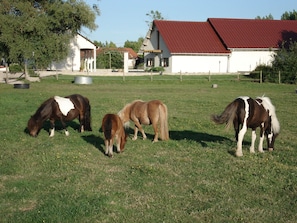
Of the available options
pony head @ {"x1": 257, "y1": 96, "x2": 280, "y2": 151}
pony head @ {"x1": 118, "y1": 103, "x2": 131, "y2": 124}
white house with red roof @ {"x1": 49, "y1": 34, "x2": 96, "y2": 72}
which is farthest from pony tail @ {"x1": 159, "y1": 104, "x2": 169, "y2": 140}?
white house with red roof @ {"x1": 49, "y1": 34, "x2": 96, "y2": 72}

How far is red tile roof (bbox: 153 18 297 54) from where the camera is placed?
57131 mm

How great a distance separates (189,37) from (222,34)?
5085 millimetres

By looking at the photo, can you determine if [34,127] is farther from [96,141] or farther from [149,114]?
[149,114]

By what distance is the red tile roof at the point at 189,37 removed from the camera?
5644cm

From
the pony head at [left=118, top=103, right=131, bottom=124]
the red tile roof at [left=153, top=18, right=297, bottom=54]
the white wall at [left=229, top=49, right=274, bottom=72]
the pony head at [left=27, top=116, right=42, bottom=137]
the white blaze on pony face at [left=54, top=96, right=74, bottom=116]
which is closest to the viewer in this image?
the pony head at [left=118, top=103, right=131, bottom=124]

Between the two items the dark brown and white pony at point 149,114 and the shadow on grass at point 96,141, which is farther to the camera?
the dark brown and white pony at point 149,114

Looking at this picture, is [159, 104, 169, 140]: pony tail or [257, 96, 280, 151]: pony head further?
[159, 104, 169, 140]: pony tail

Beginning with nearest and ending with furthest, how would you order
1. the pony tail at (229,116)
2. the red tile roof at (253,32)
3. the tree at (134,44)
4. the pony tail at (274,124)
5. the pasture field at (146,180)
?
1. the pasture field at (146,180)
2. the pony tail at (229,116)
3. the pony tail at (274,124)
4. the red tile roof at (253,32)
5. the tree at (134,44)

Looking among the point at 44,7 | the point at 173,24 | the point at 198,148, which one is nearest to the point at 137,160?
the point at 198,148

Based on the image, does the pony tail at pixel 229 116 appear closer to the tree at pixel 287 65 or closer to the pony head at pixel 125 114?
the pony head at pixel 125 114

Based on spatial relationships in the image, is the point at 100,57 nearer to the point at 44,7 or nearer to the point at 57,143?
Result: the point at 44,7

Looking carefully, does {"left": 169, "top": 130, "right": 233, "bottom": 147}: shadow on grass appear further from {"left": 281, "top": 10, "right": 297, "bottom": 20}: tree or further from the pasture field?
{"left": 281, "top": 10, "right": 297, "bottom": 20}: tree

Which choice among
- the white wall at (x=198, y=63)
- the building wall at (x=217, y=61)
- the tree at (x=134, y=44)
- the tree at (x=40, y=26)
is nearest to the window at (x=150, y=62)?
the building wall at (x=217, y=61)

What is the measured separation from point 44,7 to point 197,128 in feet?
115
